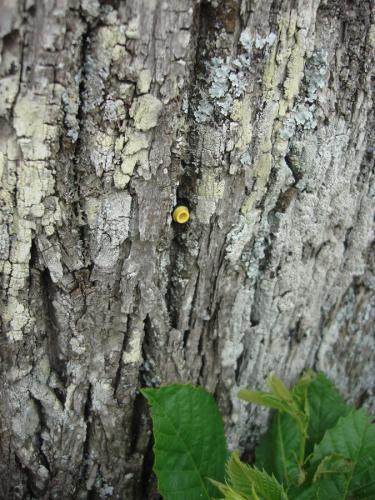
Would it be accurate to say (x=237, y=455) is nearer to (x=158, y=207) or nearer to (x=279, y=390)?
(x=279, y=390)

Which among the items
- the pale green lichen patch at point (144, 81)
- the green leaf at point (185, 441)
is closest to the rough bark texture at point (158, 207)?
the pale green lichen patch at point (144, 81)

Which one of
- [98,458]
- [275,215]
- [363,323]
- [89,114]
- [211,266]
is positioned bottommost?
[98,458]

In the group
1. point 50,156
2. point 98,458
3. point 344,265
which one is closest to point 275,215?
point 344,265

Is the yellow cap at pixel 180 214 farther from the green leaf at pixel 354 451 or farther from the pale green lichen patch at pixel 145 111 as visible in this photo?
the green leaf at pixel 354 451

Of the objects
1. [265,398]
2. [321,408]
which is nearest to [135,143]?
[265,398]

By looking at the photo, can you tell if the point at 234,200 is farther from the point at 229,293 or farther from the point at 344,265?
the point at 344,265
